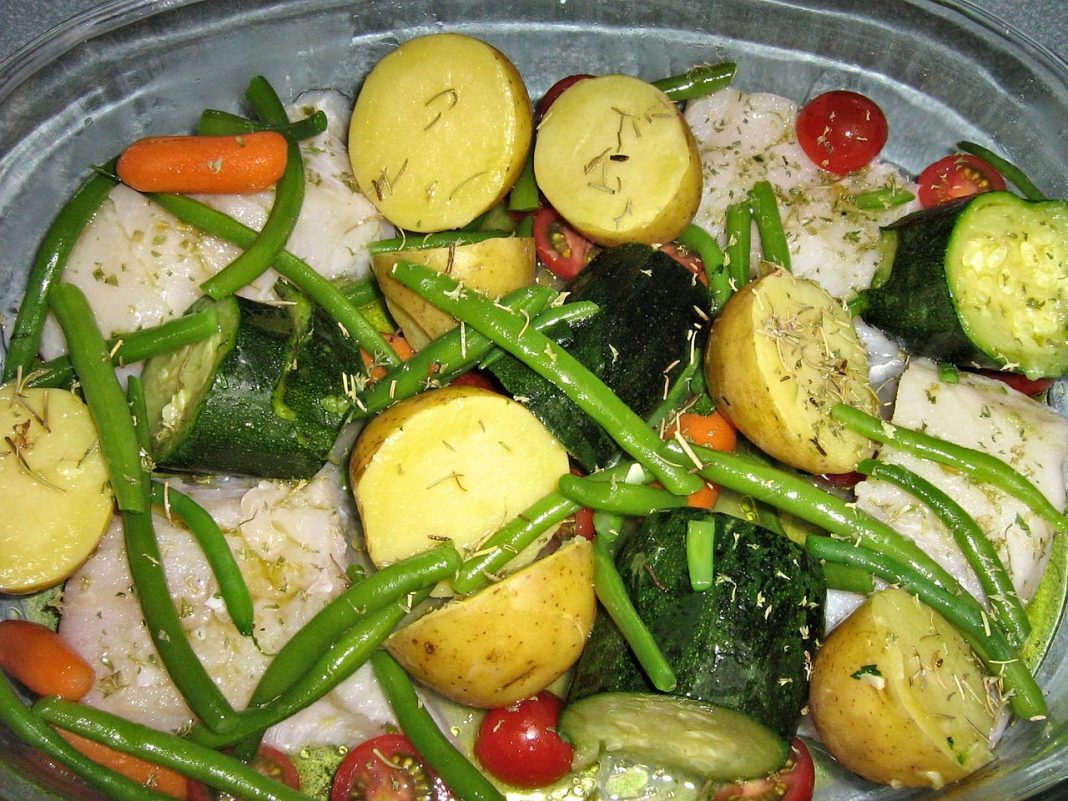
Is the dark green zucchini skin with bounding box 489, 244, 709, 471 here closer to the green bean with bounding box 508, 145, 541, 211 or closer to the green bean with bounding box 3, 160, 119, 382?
the green bean with bounding box 508, 145, 541, 211

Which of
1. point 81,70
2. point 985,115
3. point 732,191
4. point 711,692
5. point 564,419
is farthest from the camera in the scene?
point 985,115

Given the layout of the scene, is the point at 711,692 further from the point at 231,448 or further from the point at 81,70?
the point at 81,70

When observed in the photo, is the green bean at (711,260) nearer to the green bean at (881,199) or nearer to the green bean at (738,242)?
the green bean at (738,242)

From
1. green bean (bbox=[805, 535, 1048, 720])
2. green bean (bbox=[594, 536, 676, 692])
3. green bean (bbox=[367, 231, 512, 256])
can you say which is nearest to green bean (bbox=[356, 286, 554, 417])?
green bean (bbox=[367, 231, 512, 256])

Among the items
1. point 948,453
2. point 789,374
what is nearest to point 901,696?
point 948,453

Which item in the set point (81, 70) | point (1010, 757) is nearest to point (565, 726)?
point (1010, 757)

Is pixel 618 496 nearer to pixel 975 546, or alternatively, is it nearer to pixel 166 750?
pixel 975 546
